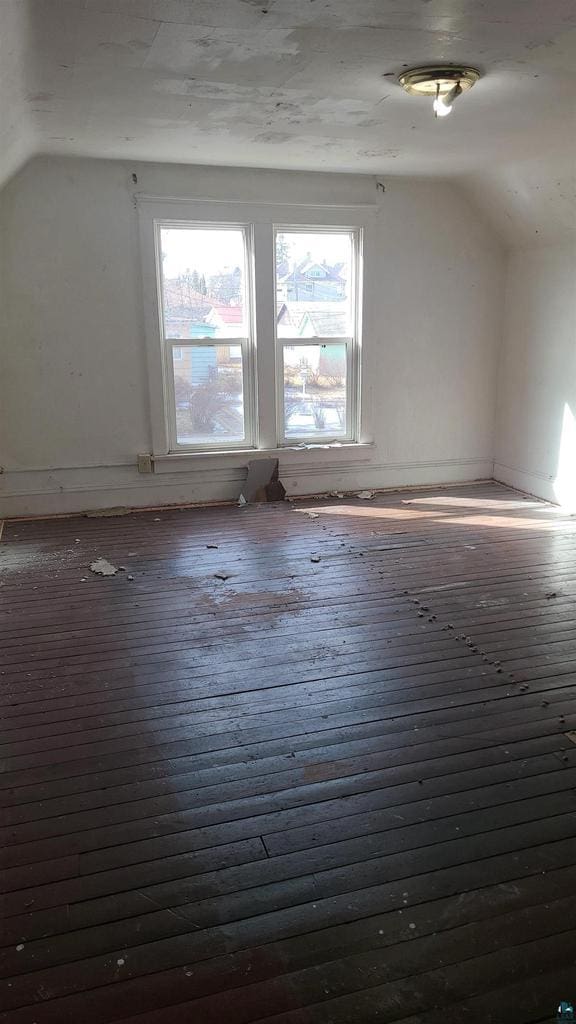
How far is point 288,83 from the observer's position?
353 centimetres

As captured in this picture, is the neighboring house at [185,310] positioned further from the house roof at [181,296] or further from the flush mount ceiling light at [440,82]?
the flush mount ceiling light at [440,82]

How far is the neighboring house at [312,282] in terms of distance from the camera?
19.7ft

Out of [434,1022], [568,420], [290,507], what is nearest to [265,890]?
[434,1022]

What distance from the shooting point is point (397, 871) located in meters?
2.02

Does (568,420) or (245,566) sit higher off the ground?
(568,420)

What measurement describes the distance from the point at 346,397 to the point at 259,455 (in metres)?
0.99

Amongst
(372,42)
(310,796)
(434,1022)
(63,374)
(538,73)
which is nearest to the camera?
(434,1022)

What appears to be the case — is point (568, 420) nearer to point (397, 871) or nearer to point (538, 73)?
point (538, 73)

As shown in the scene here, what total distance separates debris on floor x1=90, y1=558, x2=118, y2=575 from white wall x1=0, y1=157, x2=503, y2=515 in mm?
1283

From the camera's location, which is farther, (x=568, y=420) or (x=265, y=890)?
(x=568, y=420)

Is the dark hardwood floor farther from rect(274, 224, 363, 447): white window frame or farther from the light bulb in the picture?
the light bulb

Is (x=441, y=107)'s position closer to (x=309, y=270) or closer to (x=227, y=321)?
(x=309, y=270)

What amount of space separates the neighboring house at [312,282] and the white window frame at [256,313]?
0.15 metres

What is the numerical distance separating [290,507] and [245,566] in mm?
1506
